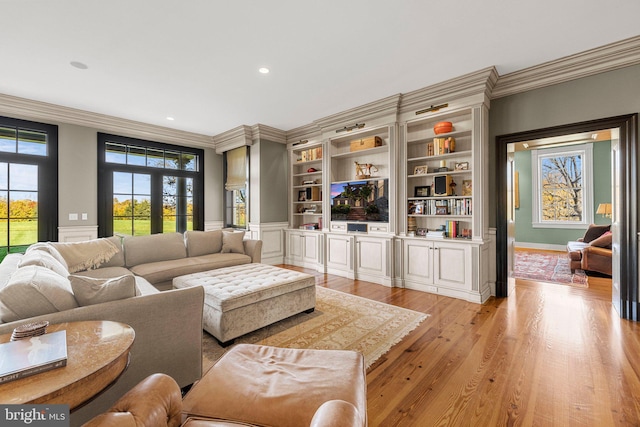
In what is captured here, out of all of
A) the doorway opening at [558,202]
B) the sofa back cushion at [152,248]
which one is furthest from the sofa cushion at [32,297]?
the doorway opening at [558,202]

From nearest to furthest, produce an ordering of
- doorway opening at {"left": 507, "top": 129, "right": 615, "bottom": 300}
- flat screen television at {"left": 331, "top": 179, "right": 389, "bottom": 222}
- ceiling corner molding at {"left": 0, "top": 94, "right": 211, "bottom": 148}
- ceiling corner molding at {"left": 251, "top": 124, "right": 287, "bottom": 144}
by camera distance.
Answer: ceiling corner molding at {"left": 0, "top": 94, "right": 211, "bottom": 148} < flat screen television at {"left": 331, "top": 179, "right": 389, "bottom": 222} < ceiling corner molding at {"left": 251, "top": 124, "right": 287, "bottom": 144} < doorway opening at {"left": 507, "top": 129, "right": 615, "bottom": 300}

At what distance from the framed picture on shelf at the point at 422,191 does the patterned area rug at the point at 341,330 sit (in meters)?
1.73

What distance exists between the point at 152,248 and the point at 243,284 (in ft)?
5.97

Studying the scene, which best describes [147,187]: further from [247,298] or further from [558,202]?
[558,202]

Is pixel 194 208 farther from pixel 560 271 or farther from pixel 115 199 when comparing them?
pixel 560 271

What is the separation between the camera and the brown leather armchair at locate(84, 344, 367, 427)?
0.90 meters

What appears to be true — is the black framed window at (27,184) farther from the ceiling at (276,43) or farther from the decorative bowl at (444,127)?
the decorative bowl at (444,127)

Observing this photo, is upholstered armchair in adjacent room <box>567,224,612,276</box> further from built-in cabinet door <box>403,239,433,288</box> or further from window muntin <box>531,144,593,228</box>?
built-in cabinet door <box>403,239,433,288</box>

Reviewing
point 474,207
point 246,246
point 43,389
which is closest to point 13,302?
point 43,389

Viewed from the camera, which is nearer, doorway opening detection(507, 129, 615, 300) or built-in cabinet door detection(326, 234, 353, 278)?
built-in cabinet door detection(326, 234, 353, 278)

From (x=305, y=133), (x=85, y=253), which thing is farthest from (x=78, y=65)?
(x=305, y=133)

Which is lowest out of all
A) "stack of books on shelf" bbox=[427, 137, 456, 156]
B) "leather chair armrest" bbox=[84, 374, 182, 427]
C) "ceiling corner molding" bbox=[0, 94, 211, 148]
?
"leather chair armrest" bbox=[84, 374, 182, 427]

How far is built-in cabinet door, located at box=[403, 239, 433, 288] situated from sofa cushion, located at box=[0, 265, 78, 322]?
3649mm

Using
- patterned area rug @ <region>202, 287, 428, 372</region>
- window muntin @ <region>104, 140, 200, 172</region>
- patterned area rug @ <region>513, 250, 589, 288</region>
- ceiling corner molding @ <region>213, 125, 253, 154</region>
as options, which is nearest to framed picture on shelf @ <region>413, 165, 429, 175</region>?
patterned area rug @ <region>202, 287, 428, 372</region>
